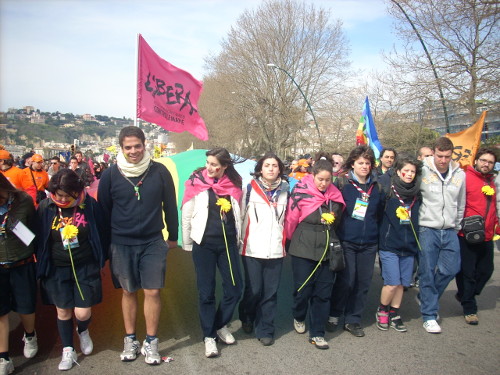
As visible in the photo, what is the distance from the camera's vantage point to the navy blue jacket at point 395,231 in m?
4.18

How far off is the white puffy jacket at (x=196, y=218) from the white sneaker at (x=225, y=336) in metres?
0.88

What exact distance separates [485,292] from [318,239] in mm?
3333

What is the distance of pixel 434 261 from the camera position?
171 inches

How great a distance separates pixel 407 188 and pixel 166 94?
325 centimetres

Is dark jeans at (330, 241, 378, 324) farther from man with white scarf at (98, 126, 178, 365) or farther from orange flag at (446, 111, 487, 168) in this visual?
orange flag at (446, 111, 487, 168)

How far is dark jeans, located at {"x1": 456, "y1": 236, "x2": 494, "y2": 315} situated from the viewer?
4.57 m

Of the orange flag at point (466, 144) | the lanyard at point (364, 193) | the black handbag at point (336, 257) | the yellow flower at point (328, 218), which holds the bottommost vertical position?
the black handbag at point (336, 257)

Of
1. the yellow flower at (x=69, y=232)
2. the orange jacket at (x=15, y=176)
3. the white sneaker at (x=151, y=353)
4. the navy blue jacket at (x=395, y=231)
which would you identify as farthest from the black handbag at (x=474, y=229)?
the orange jacket at (x=15, y=176)

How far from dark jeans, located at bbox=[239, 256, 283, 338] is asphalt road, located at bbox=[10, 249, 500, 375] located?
0.64 feet

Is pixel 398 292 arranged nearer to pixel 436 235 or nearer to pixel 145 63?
pixel 436 235

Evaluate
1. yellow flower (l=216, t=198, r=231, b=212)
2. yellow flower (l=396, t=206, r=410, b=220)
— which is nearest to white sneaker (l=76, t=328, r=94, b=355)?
yellow flower (l=216, t=198, r=231, b=212)

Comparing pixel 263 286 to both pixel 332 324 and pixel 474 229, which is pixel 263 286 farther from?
pixel 474 229

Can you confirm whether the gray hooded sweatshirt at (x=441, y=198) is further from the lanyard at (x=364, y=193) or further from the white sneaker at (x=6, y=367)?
the white sneaker at (x=6, y=367)

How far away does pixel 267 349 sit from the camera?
149 inches
